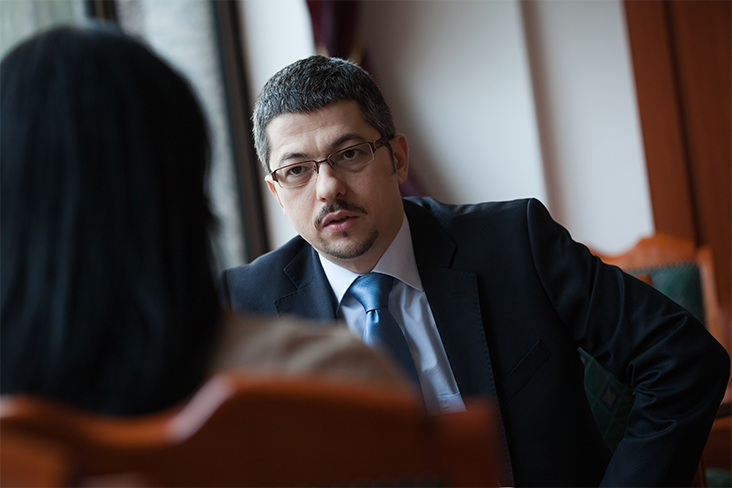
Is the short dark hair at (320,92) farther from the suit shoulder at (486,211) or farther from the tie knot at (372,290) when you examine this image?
the tie knot at (372,290)

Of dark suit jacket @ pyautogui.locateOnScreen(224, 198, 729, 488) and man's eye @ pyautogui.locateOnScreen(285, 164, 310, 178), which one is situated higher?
man's eye @ pyautogui.locateOnScreen(285, 164, 310, 178)

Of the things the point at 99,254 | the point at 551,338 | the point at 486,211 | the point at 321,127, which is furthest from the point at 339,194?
the point at 99,254

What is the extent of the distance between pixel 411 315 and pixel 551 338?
315 millimetres

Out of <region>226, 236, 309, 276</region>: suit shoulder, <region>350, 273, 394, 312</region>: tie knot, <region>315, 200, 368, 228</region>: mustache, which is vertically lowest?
<region>350, 273, 394, 312</region>: tie knot

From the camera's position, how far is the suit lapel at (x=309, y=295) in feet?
5.08

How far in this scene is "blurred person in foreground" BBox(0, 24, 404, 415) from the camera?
1.93 feet

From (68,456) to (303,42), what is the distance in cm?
307

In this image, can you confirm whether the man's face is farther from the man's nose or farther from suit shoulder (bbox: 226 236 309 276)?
suit shoulder (bbox: 226 236 309 276)

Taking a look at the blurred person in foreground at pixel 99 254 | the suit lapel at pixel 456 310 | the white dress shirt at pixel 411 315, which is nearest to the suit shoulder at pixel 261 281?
the white dress shirt at pixel 411 315

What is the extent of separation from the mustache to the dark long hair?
92 cm

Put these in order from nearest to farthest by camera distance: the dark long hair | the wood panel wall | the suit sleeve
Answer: the dark long hair < the suit sleeve < the wood panel wall

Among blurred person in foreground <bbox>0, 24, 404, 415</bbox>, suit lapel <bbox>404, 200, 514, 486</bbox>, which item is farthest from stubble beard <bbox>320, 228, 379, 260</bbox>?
blurred person in foreground <bbox>0, 24, 404, 415</bbox>

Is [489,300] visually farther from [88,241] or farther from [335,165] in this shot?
[88,241]

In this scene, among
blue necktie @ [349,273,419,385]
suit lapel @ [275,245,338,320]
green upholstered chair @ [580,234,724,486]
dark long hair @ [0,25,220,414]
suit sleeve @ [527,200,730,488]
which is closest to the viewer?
dark long hair @ [0,25,220,414]
